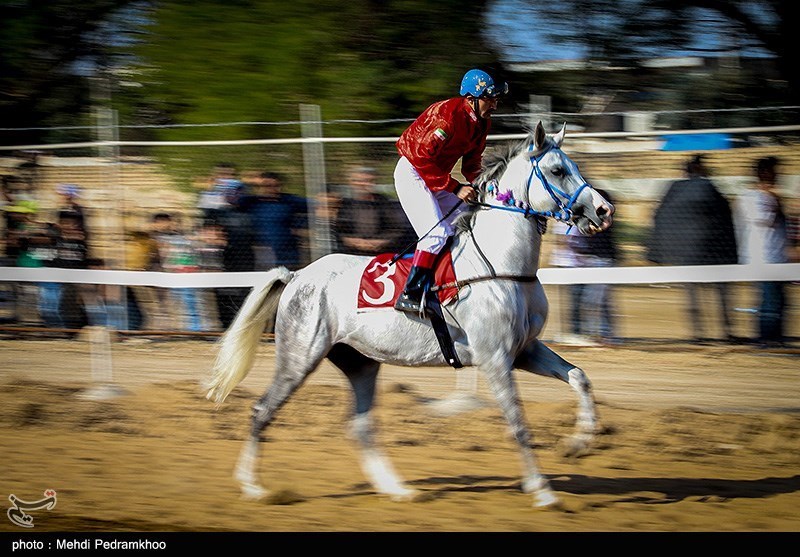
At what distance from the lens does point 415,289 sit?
6816 mm

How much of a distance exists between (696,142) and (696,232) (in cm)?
108

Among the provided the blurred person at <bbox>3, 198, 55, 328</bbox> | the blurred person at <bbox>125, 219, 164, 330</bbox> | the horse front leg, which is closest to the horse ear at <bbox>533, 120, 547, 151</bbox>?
the horse front leg

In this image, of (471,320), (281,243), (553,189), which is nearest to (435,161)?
(553,189)

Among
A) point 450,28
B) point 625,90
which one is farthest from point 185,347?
point 625,90

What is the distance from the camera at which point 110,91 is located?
57.8 feet

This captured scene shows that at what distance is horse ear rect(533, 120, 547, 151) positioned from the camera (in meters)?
6.54

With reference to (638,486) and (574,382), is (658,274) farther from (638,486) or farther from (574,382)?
(574,382)

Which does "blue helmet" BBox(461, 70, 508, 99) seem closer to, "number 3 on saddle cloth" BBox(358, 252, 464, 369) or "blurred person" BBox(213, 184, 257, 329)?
"number 3 on saddle cloth" BBox(358, 252, 464, 369)

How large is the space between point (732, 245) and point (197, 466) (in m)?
4.84

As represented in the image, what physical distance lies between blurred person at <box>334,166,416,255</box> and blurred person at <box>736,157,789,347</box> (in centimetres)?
290

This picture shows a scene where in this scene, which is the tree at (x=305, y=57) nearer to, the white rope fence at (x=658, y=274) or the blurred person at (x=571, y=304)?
the white rope fence at (x=658, y=274)

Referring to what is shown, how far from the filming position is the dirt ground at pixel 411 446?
660 cm

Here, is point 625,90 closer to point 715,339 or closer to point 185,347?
point 715,339

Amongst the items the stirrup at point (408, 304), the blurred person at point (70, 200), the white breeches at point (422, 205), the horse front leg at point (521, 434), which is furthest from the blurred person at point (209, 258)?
the horse front leg at point (521, 434)
